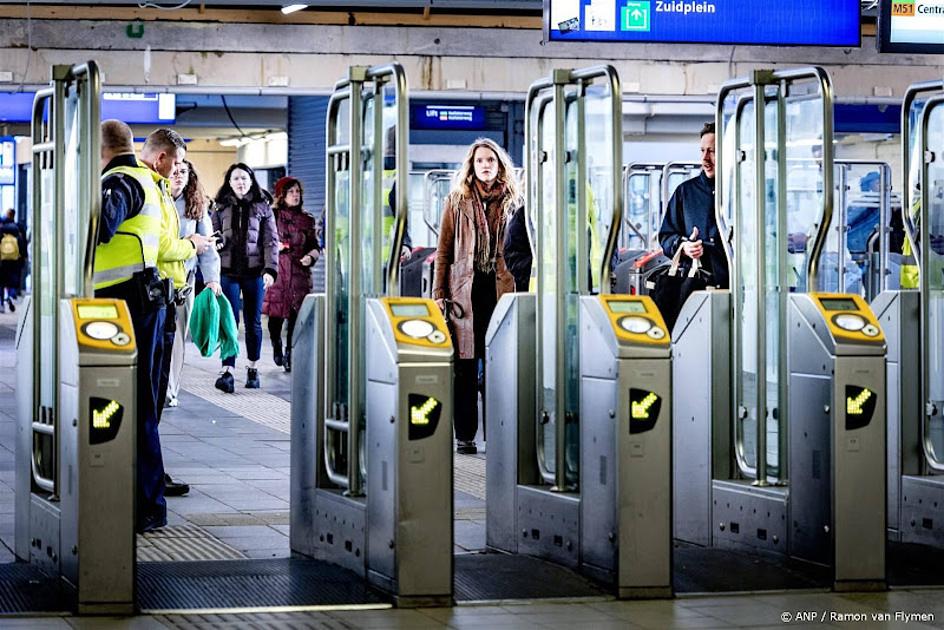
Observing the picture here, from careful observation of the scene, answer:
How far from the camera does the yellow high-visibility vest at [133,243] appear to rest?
7.40m

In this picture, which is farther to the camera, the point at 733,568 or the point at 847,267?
the point at 847,267

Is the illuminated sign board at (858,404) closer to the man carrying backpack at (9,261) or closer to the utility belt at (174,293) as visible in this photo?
the utility belt at (174,293)

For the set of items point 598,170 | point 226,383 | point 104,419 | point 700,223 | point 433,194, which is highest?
point 433,194

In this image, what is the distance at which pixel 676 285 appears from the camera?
986 cm

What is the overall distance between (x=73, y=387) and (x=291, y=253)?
943cm

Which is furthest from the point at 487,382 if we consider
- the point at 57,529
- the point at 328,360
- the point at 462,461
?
the point at 462,461

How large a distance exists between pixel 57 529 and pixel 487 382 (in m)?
2.05

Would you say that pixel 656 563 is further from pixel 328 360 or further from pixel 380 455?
pixel 328 360

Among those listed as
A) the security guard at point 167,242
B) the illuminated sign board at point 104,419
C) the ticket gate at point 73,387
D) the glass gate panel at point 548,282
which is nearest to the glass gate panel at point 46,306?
the ticket gate at point 73,387

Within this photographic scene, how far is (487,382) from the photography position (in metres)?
7.56

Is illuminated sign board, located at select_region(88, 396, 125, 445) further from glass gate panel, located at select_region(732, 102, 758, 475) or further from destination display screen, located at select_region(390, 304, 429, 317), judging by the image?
glass gate panel, located at select_region(732, 102, 758, 475)

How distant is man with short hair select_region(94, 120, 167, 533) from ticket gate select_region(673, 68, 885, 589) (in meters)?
2.28

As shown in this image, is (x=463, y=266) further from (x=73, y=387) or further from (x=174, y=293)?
(x=73, y=387)

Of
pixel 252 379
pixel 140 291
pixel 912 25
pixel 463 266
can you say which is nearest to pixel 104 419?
pixel 140 291
